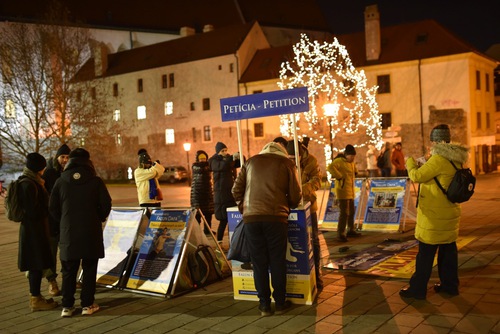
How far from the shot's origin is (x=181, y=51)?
51.2m

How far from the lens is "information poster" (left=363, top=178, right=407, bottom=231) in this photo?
11.2 metres

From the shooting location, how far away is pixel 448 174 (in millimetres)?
5875

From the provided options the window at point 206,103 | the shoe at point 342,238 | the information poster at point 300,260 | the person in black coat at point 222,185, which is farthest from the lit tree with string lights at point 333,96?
the information poster at point 300,260

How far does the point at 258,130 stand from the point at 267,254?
3866 centimetres

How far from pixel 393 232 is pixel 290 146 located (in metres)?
4.45

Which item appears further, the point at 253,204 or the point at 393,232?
the point at 393,232

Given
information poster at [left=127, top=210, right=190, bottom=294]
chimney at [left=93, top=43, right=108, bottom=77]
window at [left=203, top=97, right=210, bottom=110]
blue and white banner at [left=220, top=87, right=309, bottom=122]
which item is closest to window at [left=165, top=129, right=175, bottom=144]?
window at [left=203, top=97, right=210, bottom=110]

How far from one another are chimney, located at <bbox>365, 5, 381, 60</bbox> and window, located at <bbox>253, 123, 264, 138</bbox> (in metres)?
10.1

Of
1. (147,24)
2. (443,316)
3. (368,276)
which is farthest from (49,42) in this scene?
(147,24)

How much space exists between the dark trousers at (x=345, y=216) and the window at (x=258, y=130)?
1312 inches

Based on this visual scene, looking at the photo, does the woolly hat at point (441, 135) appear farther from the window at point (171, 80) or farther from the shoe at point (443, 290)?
the window at point (171, 80)

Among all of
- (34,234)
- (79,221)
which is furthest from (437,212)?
(34,234)

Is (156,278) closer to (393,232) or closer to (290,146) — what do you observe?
(290,146)

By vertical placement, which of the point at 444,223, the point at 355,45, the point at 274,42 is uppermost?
the point at 274,42
